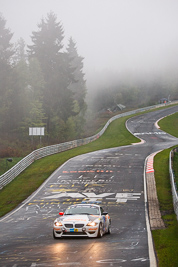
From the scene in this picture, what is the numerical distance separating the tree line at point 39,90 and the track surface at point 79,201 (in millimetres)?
23928

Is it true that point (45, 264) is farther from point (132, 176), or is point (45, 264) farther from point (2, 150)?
point (2, 150)

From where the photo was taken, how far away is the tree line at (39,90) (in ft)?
233

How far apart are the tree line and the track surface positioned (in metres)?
23.9

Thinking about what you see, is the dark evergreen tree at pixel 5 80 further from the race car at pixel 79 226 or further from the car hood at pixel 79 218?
the race car at pixel 79 226

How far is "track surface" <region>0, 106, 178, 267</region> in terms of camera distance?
11961 mm

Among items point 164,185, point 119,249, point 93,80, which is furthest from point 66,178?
point 93,80

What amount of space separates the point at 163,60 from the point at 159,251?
190479 mm

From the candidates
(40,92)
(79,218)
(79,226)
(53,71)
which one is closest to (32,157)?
(79,218)

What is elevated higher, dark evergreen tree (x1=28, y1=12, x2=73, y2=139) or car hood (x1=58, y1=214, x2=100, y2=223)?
dark evergreen tree (x1=28, y1=12, x2=73, y2=139)

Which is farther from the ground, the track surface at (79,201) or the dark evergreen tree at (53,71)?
the dark evergreen tree at (53,71)

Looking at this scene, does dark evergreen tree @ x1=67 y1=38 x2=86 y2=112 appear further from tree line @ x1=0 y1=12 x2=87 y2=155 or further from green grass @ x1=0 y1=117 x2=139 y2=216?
green grass @ x1=0 y1=117 x2=139 y2=216

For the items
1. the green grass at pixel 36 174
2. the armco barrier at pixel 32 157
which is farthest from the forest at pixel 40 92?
the green grass at pixel 36 174

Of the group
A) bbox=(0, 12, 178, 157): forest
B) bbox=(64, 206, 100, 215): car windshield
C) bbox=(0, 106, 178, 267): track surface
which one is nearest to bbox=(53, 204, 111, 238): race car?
bbox=(0, 106, 178, 267): track surface

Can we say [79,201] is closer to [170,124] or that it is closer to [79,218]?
[79,218]
